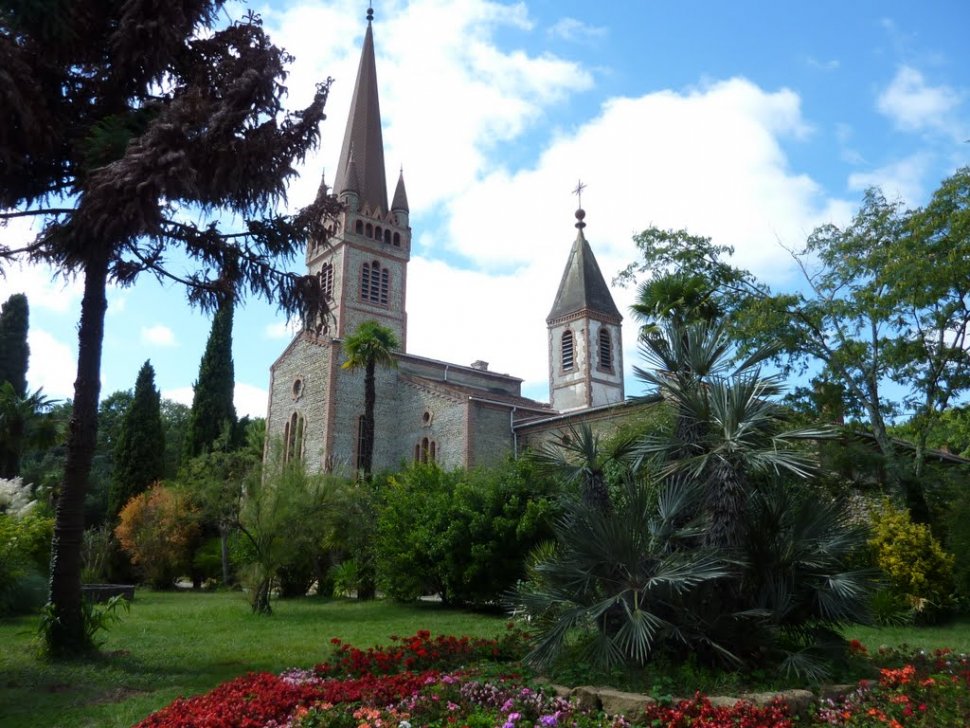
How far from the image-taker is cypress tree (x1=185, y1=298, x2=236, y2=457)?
3619cm

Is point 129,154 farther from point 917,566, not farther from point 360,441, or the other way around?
point 360,441

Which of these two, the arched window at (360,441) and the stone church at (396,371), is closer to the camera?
the stone church at (396,371)

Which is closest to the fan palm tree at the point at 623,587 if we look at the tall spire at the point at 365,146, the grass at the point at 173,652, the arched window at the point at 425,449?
the grass at the point at 173,652

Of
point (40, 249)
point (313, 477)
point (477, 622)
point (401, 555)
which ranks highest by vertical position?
point (40, 249)

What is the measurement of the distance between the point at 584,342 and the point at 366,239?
1377 cm

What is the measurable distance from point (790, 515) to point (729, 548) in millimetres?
1178

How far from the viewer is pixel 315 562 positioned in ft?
69.4

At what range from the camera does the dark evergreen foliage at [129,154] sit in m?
9.03

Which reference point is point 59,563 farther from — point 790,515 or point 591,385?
point 591,385

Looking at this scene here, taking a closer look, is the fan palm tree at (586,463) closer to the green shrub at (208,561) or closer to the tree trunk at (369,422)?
the tree trunk at (369,422)

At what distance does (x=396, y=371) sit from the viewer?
34.5 meters

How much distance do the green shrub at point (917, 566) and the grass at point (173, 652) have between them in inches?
296

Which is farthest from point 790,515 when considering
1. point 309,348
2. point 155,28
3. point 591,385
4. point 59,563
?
point 591,385

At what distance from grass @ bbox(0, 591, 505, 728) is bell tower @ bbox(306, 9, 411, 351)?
24.1 meters
